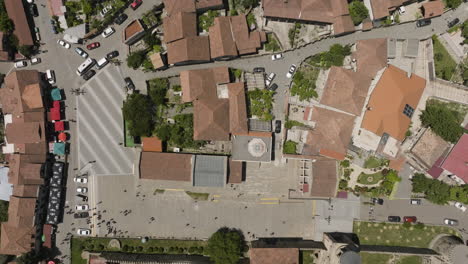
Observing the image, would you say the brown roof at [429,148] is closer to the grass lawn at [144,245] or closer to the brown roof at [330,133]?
the brown roof at [330,133]

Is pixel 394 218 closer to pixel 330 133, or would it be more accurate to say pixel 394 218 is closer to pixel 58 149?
pixel 330 133

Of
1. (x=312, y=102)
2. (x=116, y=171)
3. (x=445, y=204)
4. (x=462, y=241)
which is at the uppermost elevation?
(x=312, y=102)

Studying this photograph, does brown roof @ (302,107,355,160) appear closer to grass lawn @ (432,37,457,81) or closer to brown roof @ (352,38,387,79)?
brown roof @ (352,38,387,79)

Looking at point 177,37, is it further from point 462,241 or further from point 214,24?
point 462,241

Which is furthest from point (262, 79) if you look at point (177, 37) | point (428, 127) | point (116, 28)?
point (428, 127)

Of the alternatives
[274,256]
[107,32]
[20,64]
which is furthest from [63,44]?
[274,256]

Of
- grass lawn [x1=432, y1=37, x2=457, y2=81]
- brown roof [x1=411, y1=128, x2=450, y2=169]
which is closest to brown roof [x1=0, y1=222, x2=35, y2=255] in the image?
brown roof [x1=411, y1=128, x2=450, y2=169]
